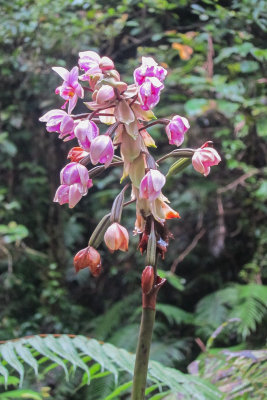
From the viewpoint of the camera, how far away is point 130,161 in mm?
690

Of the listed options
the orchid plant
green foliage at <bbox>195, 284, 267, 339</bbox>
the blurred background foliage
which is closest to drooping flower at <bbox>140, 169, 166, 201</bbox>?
the orchid plant

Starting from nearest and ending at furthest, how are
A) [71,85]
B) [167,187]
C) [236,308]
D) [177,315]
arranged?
[71,85]
[236,308]
[177,315]
[167,187]

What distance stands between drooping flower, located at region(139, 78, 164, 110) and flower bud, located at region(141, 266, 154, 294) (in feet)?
0.82

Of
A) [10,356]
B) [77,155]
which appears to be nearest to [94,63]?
[77,155]

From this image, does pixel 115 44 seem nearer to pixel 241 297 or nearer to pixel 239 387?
pixel 241 297

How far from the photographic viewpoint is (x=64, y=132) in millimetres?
692

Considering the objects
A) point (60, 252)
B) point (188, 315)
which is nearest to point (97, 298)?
point (60, 252)

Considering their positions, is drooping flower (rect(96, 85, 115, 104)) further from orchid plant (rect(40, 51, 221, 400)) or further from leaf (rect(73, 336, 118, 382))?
leaf (rect(73, 336, 118, 382))

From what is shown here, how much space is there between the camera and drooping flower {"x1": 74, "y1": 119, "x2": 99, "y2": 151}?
0.66 m

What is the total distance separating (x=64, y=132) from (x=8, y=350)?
0.51 metres

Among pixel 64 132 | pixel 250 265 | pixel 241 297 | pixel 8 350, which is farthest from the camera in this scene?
pixel 250 265

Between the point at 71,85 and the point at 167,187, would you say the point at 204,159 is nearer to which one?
the point at 71,85

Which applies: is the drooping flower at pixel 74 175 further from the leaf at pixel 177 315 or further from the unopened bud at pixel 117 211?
the leaf at pixel 177 315

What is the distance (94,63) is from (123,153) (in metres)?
0.15
